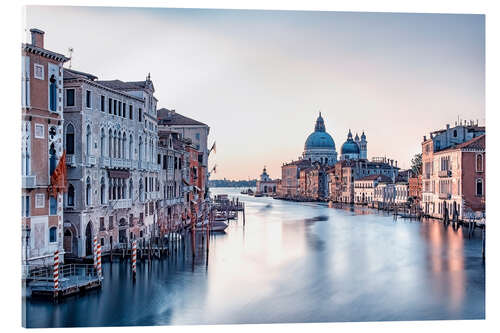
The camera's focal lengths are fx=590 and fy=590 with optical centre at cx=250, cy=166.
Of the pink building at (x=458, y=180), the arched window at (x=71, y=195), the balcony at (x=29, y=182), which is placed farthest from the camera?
the pink building at (x=458, y=180)

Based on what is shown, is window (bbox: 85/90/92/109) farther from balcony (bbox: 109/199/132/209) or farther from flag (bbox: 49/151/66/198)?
balcony (bbox: 109/199/132/209)

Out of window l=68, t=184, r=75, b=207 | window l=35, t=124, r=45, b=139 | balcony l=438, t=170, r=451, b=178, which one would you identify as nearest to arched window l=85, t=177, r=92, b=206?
window l=68, t=184, r=75, b=207

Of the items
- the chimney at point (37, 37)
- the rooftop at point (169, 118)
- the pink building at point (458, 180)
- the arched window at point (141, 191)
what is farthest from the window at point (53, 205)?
the pink building at point (458, 180)

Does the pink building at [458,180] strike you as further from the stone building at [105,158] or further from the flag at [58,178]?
the flag at [58,178]

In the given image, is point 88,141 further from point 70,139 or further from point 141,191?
point 141,191

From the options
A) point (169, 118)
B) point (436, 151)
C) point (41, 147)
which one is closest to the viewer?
point (41, 147)

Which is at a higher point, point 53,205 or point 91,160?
point 91,160

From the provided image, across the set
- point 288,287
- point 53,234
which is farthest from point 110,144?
point 288,287
